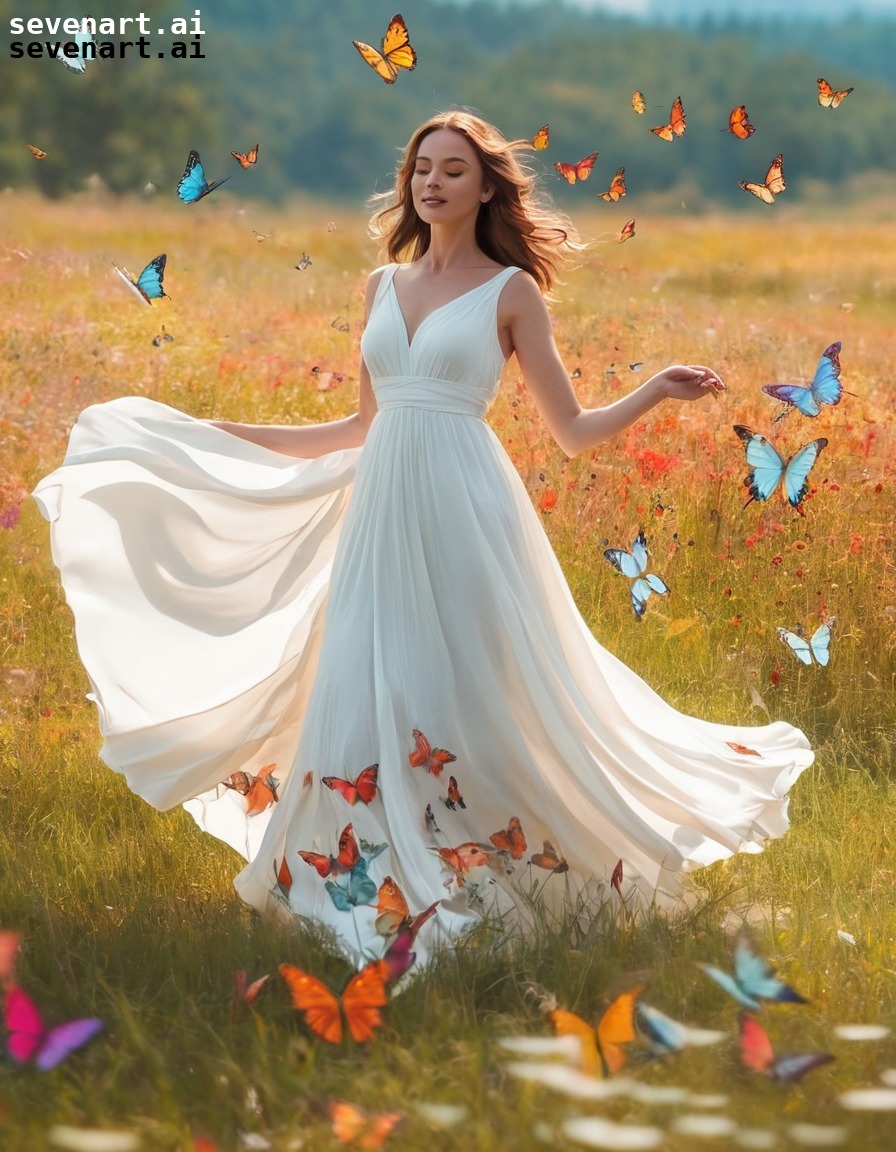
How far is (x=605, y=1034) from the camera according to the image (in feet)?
10.7

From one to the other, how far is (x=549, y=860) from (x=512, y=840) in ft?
0.42

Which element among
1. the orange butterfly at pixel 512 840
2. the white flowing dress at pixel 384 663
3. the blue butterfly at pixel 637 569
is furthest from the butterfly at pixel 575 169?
the orange butterfly at pixel 512 840

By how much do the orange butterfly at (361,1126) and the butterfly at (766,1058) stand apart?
83 cm

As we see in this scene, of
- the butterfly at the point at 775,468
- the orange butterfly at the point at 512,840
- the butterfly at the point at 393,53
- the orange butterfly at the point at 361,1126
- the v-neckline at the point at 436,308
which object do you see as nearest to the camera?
the orange butterfly at the point at 361,1126

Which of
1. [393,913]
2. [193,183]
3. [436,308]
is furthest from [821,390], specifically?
[393,913]

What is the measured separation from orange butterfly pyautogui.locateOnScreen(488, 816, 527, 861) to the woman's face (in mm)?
1860

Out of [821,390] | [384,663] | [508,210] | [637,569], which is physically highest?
[508,210]

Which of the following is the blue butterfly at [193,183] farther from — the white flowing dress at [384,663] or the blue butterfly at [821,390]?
the blue butterfly at [821,390]

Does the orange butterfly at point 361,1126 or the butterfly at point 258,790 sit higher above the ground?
the butterfly at point 258,790

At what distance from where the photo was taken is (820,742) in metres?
5.82

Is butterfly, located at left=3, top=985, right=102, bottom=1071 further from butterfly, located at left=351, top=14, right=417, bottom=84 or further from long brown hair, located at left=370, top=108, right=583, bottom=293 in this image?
butterfly, located at left=351, top=14, right=417, bottom=84

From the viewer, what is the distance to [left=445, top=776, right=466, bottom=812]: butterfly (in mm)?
4020

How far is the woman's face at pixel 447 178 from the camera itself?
4.31 m

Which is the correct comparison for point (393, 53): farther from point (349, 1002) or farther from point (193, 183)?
point (349, 1002)
